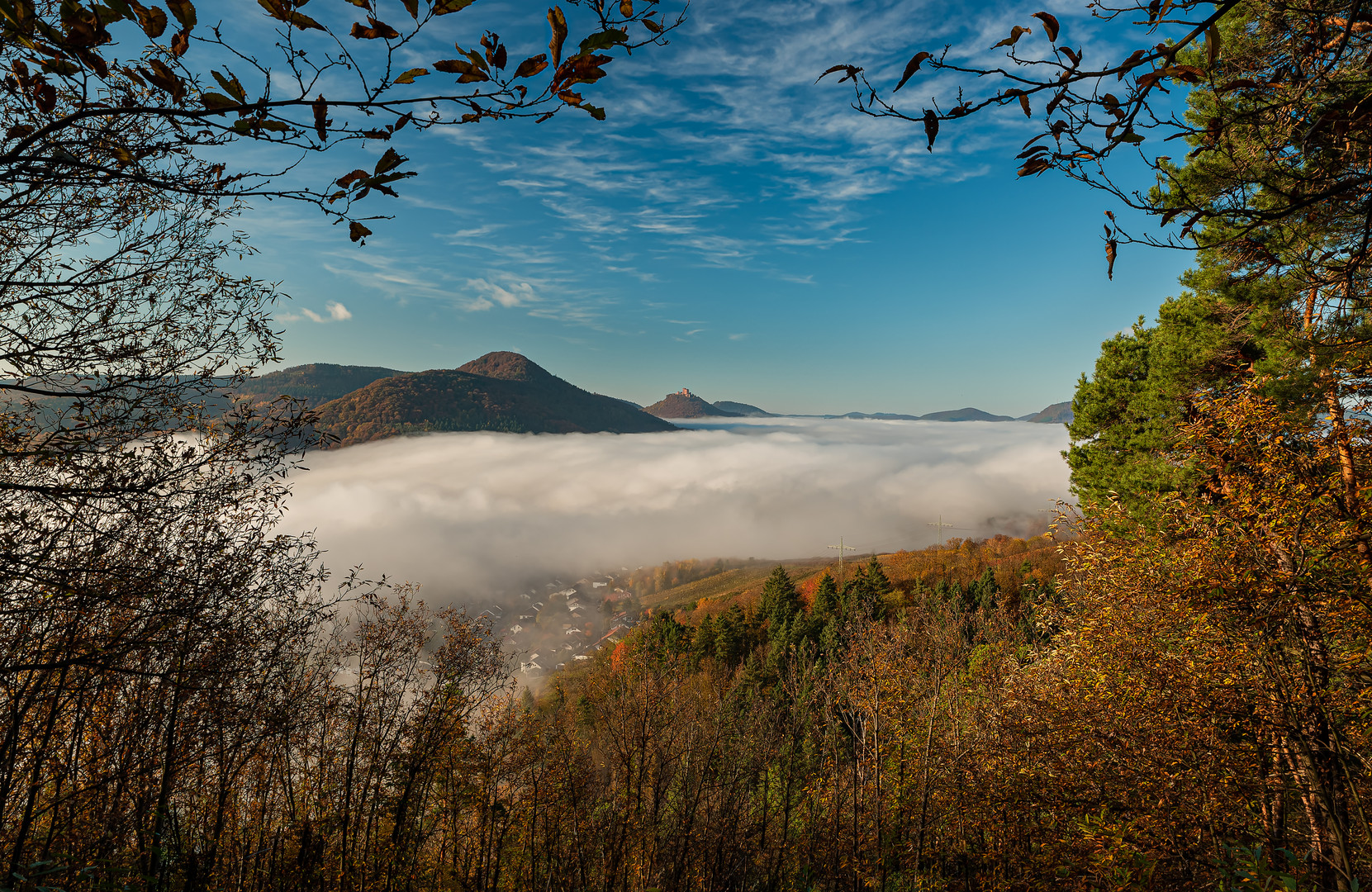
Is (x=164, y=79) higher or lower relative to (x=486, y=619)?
higher

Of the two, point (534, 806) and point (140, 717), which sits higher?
point (140, 717)

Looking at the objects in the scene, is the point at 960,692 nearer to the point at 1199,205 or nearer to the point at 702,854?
the point at 702,854

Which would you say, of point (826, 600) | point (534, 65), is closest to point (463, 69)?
point (534, 65)

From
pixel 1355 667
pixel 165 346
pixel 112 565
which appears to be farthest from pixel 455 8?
pixel 1355 667

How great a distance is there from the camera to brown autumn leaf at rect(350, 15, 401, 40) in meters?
2.03

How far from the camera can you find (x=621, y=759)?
1862cm

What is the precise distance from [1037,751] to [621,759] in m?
14.2

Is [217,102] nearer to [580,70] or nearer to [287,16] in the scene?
[287,16]

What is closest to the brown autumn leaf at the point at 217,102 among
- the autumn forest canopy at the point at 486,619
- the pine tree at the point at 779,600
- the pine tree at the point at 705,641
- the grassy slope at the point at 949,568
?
the autumn forest canopy at the point at 486,619

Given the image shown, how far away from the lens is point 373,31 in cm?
204

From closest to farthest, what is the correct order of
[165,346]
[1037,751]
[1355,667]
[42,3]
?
[42,3] < [165,346] < [1355,667] < [1037,751]

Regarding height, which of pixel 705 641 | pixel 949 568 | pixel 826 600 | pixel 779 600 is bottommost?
pixel 705 641

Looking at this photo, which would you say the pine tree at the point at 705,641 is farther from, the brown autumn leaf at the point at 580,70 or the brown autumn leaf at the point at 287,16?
the brown autumn leaf at the point at 287,16

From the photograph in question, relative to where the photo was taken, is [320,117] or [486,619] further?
[486,619]
